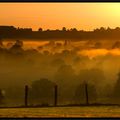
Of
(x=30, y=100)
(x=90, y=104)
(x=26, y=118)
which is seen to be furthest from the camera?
(x=30, y=100)

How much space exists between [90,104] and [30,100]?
182 inches

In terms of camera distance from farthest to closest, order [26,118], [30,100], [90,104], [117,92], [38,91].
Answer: [38,91]
[117,92]
[30,100]
[90,104]
[26,118]

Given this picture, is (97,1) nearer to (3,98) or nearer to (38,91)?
(3,98)

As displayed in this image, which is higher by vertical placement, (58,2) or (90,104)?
(58,2)

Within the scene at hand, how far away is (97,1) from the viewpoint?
24766 mm

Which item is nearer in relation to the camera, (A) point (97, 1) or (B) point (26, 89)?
(A) point (97, 1)

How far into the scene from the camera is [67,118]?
23812 millimetres

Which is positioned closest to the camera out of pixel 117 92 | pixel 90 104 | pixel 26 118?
pixel 26 118

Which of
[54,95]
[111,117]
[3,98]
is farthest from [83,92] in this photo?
[111,117]

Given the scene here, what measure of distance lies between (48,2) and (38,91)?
21371 mm

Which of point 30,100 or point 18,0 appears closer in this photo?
point 18,0

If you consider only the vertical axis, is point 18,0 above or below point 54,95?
above

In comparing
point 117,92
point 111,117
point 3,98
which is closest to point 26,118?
point 111,117

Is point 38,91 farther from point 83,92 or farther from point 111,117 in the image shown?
point 111,117
